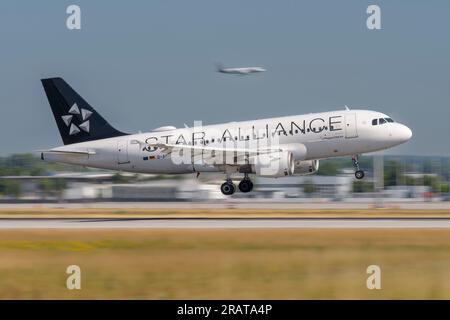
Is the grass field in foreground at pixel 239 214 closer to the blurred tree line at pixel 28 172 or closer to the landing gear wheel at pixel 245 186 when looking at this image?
the landing gear wheel at pixel 245 186

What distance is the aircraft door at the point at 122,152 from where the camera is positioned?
2174 inches

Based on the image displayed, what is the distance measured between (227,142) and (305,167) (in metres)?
5.09

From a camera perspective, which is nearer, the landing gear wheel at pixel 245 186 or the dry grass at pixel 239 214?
the dry grass at pixel 239 214

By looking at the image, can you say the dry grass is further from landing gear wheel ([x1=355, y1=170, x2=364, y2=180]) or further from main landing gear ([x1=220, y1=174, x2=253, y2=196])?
landing gear wheel ([x1=355, y1=170, x2=364, y2=180])

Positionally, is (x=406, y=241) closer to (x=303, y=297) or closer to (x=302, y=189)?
(x=303, y=297)

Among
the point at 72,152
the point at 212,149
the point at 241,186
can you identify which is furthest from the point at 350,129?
the point at 72,152

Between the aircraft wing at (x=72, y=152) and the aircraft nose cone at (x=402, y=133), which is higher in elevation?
the aircraft nose cone at (x=402, y=133)

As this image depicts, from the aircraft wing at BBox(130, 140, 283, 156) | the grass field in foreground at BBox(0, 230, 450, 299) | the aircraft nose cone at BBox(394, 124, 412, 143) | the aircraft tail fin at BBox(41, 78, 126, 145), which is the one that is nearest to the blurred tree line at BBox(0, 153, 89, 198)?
the aircraft tail fin at BBox(41, 78, 126, 145)

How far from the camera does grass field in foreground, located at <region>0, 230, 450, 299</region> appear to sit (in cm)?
2197

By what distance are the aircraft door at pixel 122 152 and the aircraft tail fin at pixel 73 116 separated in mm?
1125

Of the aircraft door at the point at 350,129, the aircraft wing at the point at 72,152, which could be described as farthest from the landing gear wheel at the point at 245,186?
the aircraft wing at the point at 72,152

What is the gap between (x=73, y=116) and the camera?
5753 centimetres

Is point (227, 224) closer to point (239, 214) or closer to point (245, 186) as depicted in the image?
point (239, 214)
